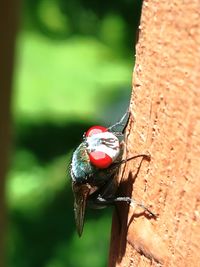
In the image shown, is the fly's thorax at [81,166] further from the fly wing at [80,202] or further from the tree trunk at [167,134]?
the tree trunk at [167,134]

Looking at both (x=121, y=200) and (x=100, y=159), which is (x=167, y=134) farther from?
(x=100, y=159)

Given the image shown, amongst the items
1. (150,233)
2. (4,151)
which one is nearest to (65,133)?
(4,151)

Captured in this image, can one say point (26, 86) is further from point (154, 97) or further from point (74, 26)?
point (154, 97)

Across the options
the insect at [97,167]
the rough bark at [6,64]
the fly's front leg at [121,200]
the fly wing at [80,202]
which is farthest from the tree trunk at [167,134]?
the rough bark at [6,64]

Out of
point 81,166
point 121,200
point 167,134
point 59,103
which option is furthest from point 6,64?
point 167,134

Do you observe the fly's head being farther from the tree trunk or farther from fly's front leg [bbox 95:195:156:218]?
the tree trunk

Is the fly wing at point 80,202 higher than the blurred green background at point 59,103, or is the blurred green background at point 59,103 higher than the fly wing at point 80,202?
the fly wing at point 80,202

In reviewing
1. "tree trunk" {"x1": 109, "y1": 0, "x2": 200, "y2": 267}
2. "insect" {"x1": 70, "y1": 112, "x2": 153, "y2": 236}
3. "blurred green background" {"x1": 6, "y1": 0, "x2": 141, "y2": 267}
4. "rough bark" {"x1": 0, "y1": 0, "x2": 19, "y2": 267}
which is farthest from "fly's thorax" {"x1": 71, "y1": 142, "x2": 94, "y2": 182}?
"blurred green background" {"x1": 6, "y1": 0, "x2": 141, "y2": 267}
